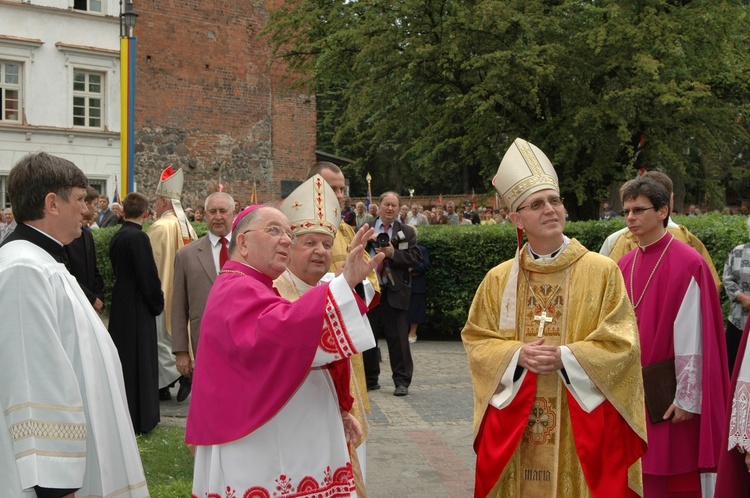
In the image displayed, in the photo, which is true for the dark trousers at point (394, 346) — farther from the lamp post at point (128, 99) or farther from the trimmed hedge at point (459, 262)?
the lamp post at point (128, 99)

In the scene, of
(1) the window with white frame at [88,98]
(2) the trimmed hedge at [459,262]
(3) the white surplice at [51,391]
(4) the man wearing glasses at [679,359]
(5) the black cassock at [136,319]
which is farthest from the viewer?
(1) the window with white frame at [88,98]

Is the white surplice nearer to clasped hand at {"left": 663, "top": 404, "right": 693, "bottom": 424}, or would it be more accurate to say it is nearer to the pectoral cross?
the pectoral cross

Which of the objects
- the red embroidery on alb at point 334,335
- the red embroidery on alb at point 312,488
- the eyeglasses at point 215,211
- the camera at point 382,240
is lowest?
the red embroidery on alb at point 312,488

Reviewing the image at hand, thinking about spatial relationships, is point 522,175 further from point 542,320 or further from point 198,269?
point 198,269

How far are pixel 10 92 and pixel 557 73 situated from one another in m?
17.8

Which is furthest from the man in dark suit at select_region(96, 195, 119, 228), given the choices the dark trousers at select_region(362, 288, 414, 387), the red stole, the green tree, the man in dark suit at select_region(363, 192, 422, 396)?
the red stole

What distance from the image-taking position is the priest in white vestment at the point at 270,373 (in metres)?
3.17

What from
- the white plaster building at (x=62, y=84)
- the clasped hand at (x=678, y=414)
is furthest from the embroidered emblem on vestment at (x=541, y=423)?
the white plaster building at (x=62, y=84)

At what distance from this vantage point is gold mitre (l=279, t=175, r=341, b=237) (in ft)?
13.9

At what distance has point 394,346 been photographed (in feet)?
31.3

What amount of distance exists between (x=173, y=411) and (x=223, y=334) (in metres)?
5.86

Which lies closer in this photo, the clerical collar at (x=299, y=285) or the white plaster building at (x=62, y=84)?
the clerical collar at (x=299, y=285)

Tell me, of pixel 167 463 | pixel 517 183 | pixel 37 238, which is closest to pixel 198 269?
pixel 167 463

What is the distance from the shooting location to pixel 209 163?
29.1 metres
